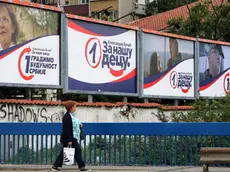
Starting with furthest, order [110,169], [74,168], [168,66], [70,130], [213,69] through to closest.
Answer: [213,69], [168,66], [74,168], [110,169], [70,130]

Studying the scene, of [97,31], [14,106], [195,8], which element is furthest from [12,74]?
[195,8]

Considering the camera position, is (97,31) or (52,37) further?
A: (97,31)

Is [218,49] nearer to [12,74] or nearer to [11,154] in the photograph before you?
[12,74]

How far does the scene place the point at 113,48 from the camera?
27062 mm

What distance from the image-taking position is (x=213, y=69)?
3406cm

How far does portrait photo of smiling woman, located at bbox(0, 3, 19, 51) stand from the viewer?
22.2 meters

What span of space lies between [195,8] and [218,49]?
7530 mm

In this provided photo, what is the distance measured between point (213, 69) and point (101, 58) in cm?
940

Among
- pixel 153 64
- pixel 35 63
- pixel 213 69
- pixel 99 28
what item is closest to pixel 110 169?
pixel 35 63

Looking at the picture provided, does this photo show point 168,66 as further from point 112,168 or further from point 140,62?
point 112,168

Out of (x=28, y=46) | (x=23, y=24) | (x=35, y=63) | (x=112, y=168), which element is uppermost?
(x=23, y=24)

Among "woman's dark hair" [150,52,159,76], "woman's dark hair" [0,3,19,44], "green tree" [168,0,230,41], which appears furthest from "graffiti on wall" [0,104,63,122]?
"green tree" [168,0,230,41]

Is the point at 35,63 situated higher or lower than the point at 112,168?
higher

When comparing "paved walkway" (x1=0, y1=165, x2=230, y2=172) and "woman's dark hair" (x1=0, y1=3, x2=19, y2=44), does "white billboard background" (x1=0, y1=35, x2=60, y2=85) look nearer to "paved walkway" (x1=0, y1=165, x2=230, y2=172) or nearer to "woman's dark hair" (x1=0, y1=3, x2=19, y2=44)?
"woman's dark hair" (x1=0, y1=3, x2=19, y2=44)
